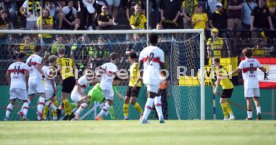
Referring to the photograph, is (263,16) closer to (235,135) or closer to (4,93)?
(4,93)

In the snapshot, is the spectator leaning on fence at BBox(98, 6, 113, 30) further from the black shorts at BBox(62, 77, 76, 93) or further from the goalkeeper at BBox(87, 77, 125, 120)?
the goalkeeper at BBox(87, 77, 125, 120)

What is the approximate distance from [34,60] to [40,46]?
1557mm

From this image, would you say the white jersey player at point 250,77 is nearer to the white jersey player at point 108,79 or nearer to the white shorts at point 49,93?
the white jersey player at point 108,79

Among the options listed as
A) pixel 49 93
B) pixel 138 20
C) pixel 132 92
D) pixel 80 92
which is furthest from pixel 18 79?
pixel 138 20

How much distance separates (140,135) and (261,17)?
580 inches

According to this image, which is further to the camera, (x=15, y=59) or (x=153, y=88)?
(x=15, y=59)

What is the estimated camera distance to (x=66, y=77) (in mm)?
27312

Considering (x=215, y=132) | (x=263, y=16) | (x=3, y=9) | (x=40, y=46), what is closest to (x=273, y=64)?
(x=263, y=16)

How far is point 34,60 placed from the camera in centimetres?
2603

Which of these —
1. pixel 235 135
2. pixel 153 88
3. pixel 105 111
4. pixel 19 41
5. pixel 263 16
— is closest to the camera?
pixel 235 135

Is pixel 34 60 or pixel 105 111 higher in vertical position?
pixel 34 60

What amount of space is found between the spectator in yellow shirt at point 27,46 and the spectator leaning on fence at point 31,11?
2049 mm

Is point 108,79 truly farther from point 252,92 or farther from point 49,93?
point 252,92

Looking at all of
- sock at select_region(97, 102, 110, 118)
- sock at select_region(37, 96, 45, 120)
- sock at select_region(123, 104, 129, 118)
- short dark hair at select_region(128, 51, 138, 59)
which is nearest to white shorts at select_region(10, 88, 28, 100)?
sock at select_region(37, 96, 45, 120)
